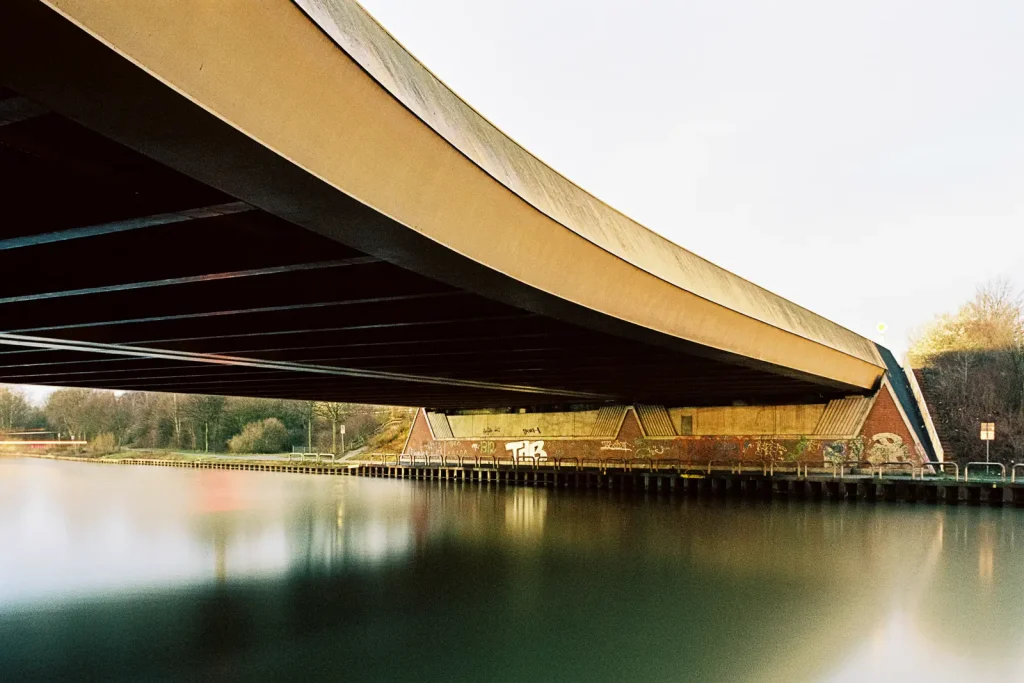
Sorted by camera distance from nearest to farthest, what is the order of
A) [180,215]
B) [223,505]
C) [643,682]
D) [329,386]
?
1. [180,215]
2. [643,682]
3. [329,386]
4. [223,505]

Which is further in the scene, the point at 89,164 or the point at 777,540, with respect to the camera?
the point at 777,540

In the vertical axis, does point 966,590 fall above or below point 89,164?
below

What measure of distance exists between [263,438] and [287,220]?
73781 millimetres

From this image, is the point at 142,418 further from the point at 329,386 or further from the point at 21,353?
the point at 21,353

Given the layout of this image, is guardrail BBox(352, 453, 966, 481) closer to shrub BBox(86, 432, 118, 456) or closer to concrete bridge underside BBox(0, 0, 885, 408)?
concrete bridge underside BBox(0, 0, 885, 408)

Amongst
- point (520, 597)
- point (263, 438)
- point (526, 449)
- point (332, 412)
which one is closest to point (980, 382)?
point (526, 449)

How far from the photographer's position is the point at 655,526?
22.6 meters

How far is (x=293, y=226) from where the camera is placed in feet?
27.2

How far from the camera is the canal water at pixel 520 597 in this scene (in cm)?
934

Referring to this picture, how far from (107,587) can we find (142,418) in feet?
Result: 271

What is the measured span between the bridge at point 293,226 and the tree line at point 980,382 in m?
18.0

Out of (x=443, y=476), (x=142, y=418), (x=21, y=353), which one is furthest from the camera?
(x=142, y=418)

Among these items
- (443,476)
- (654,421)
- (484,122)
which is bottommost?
(443,476)

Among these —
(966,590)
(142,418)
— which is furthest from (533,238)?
(142,418)
